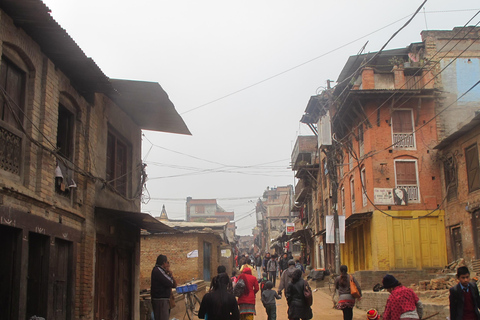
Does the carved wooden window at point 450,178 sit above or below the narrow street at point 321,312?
above

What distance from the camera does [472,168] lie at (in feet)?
76.3

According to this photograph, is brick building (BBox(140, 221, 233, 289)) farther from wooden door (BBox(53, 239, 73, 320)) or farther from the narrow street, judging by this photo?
wooden door (BBox(53, 239, 73, 320))

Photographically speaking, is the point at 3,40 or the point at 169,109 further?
the point at 169,109

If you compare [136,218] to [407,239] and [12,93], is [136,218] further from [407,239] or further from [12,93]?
[407,239]

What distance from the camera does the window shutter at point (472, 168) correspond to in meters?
22.8

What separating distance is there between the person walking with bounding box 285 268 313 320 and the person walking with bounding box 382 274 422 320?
3.52 meters

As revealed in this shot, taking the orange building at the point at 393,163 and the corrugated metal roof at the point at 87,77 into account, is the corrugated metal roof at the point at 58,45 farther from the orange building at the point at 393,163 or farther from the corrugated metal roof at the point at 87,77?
the orange building at the point at 393,163

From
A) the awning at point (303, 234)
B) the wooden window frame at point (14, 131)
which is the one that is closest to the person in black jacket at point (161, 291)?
the wooden window frame at point (14, 131)

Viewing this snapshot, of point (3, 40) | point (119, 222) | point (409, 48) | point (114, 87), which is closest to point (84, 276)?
point (119, 222)

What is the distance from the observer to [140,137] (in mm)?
17641

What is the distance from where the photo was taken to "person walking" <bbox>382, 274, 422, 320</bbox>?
7.63 m

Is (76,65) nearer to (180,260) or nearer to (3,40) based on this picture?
(3,40)

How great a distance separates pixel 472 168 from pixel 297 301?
15129 millimetres

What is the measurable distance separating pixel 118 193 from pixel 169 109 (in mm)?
2783
